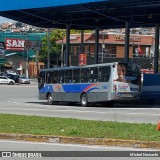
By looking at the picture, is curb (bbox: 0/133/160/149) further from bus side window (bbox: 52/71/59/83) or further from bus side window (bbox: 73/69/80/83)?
bus side window (bbox: 52/71/59/83)

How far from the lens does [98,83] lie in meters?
31.3

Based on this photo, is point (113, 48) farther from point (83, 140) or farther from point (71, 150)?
point (71, 150)

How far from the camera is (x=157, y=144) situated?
1141 cm

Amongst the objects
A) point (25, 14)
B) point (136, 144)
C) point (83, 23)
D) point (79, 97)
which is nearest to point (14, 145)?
point (136, 144)

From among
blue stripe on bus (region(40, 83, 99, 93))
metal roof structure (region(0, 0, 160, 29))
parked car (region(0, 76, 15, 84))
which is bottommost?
parked car (region(0, 76, 15, 84))

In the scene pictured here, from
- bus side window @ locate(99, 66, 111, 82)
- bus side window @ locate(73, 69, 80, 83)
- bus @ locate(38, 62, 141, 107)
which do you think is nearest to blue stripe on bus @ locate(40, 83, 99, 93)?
bus @ locate(38, 62, 141, 107)

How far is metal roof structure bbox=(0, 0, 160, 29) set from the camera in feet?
114

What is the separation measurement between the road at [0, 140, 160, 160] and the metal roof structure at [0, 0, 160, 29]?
824 inches

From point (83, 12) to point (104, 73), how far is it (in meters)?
10.6

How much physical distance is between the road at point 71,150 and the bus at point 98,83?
1841 centimetres

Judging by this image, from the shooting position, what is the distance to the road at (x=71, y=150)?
10.4 m

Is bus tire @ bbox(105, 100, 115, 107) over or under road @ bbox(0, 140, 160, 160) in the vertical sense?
under

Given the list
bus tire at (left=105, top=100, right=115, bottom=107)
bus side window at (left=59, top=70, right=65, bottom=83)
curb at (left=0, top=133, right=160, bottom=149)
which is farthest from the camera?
bus side window at (left=59, top=70, right=65, bottom=83)

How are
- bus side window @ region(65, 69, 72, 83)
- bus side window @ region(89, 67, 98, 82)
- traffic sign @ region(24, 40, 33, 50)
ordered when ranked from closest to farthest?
bus side window @ region(89, 67, 98, 82)
bus side window @ region(65, 69, 72, 83)
traffic sign @ region(24, 40, 33, 50)
